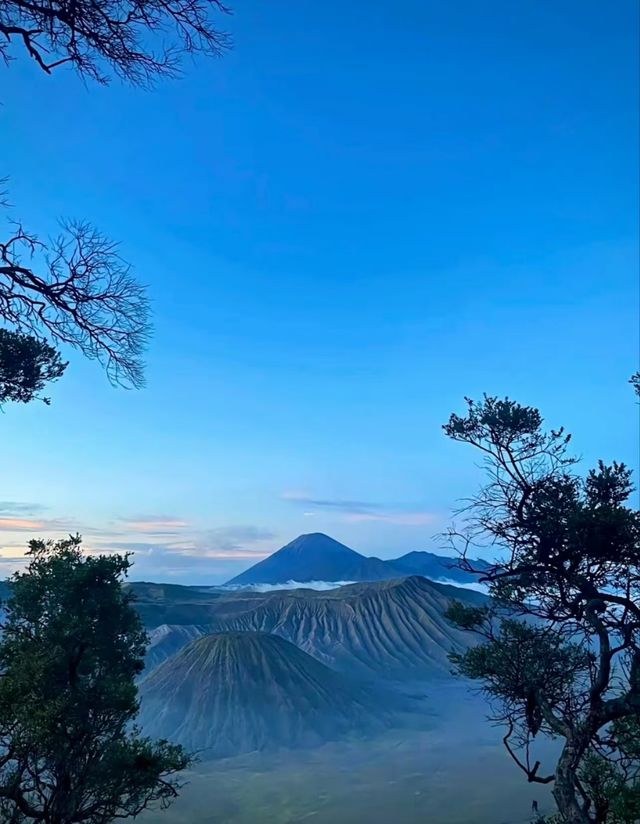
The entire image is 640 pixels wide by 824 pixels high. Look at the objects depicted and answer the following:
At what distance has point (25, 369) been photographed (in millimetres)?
6203

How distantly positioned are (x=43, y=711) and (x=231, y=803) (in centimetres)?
3990

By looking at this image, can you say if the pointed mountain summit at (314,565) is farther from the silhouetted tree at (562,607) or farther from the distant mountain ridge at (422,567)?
the silhouetted tree at (562,607)

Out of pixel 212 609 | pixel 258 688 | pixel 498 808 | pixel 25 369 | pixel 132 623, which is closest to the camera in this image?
pixel 25 369

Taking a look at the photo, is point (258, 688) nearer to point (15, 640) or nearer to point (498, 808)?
→ point (498, 808)

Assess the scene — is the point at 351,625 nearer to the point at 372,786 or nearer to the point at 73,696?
the point at 372,786

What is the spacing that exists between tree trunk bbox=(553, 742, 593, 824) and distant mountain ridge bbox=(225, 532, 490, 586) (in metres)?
146

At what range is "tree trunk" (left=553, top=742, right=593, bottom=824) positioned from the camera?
5336 millimetres

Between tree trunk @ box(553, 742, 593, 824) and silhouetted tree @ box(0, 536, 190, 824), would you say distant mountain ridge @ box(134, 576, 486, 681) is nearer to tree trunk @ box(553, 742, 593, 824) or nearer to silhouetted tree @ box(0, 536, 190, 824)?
silhouetted tree @ box(0, 536, 190, 824)

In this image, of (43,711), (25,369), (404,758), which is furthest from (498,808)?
(25,369)

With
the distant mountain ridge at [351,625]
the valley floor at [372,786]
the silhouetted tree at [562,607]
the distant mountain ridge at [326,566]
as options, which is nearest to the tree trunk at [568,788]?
the silhouetted tree at [562,607]

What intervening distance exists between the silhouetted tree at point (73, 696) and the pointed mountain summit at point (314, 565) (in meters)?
142

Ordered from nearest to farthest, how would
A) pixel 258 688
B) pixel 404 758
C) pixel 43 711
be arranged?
pixel 43 711
pixel 404 758
pixel 258 688

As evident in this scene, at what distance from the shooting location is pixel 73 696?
775 centimetres

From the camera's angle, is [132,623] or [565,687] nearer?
[565,687]
